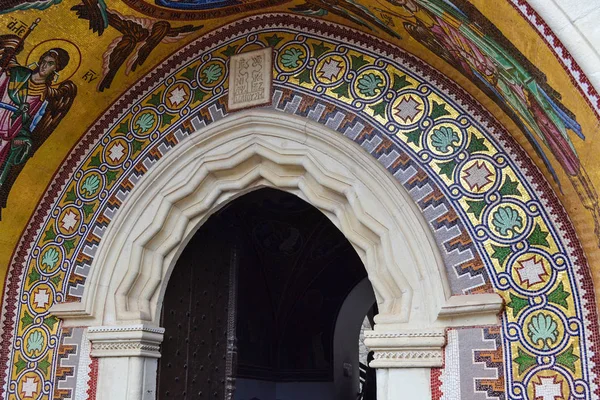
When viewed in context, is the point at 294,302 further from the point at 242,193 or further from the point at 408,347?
the point at 408,347

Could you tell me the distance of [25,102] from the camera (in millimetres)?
4621

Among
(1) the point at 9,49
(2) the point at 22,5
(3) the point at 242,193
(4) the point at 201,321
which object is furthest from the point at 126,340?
(2) the point at 22,5

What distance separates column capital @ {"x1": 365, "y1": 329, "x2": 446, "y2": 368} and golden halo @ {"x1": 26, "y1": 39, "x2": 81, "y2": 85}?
8.26 feet

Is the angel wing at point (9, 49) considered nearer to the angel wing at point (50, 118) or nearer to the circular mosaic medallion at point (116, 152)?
the angel wing at point (50, 118)

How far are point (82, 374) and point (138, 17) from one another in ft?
7.49

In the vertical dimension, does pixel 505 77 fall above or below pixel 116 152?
below

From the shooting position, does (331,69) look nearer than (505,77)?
No

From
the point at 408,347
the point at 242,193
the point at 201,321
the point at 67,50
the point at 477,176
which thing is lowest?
the point at 408,347

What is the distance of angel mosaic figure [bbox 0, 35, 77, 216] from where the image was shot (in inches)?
175

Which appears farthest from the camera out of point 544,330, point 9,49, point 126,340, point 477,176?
point 126,340

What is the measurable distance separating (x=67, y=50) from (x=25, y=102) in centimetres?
45

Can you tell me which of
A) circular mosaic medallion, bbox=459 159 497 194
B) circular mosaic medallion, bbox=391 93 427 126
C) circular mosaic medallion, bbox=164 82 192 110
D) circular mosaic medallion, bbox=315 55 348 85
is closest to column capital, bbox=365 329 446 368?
circular mosaic medallion, bbox=459 159 497 194

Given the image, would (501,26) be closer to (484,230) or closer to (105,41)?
(484,230)

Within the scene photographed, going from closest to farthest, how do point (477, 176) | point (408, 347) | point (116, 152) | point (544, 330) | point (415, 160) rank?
point (544, 330)
point (408, 347)
point (477, 176)
point (415, 160)
point (116, 152)
